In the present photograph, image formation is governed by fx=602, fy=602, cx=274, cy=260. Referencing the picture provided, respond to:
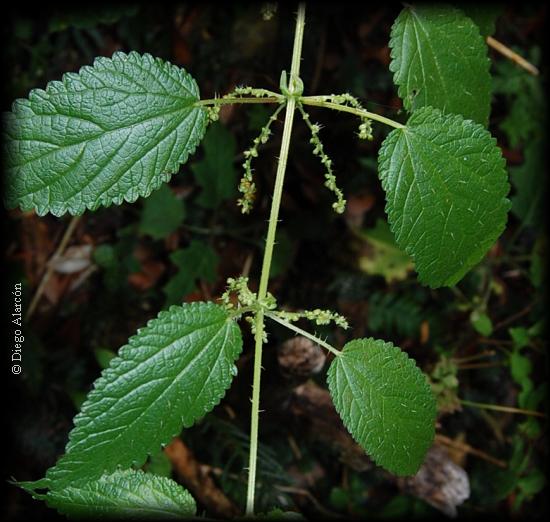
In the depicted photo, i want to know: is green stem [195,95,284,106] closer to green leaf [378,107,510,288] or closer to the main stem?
the main stem

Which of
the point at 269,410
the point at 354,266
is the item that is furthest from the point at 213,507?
the point at 354,266

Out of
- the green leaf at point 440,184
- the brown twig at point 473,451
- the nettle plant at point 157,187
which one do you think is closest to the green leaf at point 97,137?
the nettle plant at point 157,187

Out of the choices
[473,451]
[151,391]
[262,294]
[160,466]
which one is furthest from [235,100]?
[473,451]

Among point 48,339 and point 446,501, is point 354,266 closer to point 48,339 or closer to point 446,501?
point 446,501

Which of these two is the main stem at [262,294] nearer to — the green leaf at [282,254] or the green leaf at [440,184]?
the green leaf at [440,184]

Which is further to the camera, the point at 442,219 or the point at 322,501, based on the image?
the point at 322,501

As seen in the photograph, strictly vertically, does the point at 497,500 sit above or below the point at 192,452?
below
